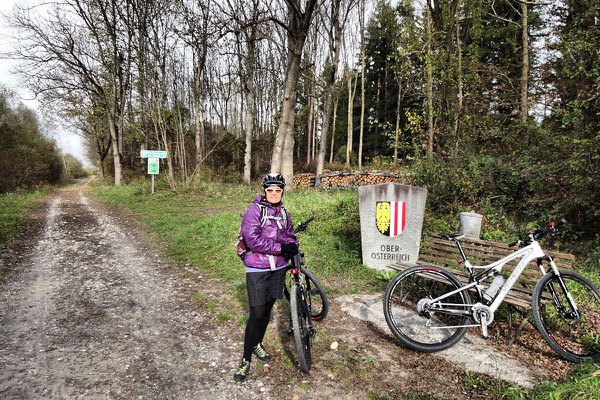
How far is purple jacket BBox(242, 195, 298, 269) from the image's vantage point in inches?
113

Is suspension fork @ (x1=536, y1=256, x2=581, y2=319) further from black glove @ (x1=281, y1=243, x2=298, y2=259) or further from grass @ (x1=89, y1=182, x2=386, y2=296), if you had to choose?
black glove @ (x1=281, y1=243, x2=298, y2=259)

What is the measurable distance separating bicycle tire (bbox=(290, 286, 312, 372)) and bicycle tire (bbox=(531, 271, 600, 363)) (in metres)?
2.25

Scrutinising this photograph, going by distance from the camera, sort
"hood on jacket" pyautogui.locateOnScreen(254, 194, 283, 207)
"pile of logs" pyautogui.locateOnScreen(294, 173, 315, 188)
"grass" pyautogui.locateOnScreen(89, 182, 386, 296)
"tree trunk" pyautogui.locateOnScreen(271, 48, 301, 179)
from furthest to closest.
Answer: "pile of logs" pyautogui.locateOnScreen(294, 173, 315, 188) < "tree trunk" pyautogui.locateOnScreen(271, 48, 301, 179) < "grass" pyautogui.locateOnScreen(89, 182, 386, 296) < "hood on jacket" pyautogui.locateOnScreen(254, 194, 283, 207)

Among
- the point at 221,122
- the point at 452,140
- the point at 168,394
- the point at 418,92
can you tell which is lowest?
the point at 168,394

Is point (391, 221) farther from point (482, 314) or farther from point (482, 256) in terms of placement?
point (482, 314)

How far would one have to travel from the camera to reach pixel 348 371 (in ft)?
10.00

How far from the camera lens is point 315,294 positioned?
3674 mm

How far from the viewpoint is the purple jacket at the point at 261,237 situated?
287 cm

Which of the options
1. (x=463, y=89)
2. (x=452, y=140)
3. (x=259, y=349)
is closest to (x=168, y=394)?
(x=259, y=349)

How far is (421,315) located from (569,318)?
1.41 metres

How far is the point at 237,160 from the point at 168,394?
24626 mm

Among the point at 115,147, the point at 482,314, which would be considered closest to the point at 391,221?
the point at 482,314

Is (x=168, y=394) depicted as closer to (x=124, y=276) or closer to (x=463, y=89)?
(x=124, y=276)

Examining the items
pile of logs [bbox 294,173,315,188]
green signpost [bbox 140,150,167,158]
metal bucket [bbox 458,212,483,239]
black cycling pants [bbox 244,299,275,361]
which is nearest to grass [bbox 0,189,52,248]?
green signpost [bbox 140,150,167,158]
